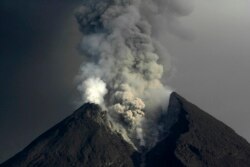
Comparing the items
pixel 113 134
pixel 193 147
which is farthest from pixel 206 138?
pixel 113 134

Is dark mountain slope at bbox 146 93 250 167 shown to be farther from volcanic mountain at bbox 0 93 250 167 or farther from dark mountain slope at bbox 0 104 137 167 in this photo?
dark mountain slope at bbox 0 104 137 167

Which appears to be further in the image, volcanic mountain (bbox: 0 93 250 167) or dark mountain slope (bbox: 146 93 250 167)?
volcanic mountain (bbox: 0 93 250 167)

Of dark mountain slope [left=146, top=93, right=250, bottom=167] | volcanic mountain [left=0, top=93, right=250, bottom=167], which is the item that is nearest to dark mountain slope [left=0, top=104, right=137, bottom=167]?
volcanic mountain [left=0, top=93, right=250, bottom=167]

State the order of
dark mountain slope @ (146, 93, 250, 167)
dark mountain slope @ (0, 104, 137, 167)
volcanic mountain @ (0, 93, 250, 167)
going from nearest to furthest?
1. dark mountain slope @ (146, 93, 250, 167)
2. volcanic mountain @ (0, 93, 250, 167)
3. dark mountain slope @ (0, 104, 137, 167)

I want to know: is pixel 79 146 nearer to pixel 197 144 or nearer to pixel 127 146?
pixel 127 146

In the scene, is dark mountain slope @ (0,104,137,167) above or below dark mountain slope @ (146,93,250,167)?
above

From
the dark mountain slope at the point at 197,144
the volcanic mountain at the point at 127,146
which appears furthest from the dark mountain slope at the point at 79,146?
the dark mountain slope at the point at 197,144

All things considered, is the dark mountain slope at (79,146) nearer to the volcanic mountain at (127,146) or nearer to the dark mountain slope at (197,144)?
the volcanic mountain at (127,146)

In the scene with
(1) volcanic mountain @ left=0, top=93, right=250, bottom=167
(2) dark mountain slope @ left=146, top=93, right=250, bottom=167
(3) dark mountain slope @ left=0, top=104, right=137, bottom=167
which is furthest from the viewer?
(3) dark mountain slope @ left=0, top=104, right=137, bottom=167

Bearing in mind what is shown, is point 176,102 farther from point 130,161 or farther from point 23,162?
point 23,162
